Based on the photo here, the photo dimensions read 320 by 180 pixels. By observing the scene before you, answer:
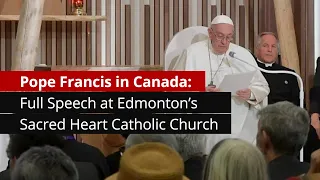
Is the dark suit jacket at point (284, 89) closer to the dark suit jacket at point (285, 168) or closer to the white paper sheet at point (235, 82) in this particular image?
the white paper sheet at point (235, 82)

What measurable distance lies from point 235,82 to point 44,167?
8.63ft

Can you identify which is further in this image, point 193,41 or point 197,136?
point 193,41

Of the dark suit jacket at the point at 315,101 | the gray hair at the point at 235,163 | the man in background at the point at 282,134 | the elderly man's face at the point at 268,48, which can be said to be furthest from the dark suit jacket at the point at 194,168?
the elderly man's face at the point at 268,48

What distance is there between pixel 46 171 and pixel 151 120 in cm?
173

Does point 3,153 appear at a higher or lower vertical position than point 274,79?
lower

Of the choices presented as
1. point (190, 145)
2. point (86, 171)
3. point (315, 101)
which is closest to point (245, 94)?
point (315, 101)

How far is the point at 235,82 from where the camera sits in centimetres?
440

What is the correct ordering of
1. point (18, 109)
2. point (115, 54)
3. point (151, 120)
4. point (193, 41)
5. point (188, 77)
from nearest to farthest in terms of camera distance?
point (151, 120), point (18, 109), point (188, 77), point (193, 41), point (115, 54)

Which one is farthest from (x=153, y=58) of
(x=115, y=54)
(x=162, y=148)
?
(x=162, y=148)

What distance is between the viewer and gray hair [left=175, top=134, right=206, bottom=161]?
9.05 ft

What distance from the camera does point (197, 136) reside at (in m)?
2.84

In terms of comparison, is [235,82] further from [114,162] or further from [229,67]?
[114,162]

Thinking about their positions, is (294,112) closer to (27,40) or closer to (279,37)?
(27,40)

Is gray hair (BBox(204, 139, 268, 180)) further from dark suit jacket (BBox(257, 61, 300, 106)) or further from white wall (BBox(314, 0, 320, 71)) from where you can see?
white wall (BBox(314, 0, 320, 71))
